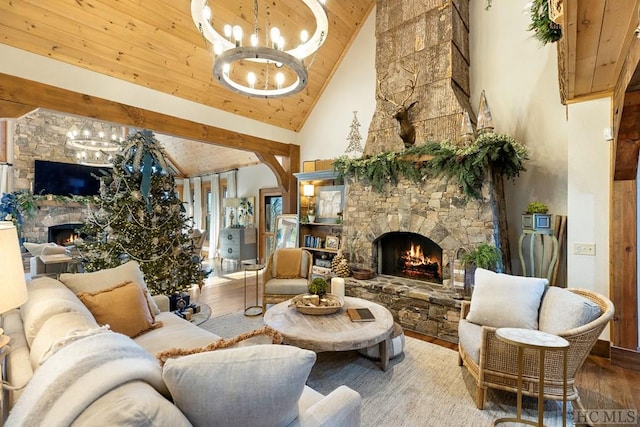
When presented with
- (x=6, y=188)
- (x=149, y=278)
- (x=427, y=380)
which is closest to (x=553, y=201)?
(x=427, y=380)

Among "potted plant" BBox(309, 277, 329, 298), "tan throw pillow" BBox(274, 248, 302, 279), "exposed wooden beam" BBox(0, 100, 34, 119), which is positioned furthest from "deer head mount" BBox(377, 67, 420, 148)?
"exposed wooden beam" BBox(0, 100, 34, 119)

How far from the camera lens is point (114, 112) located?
13.3ft

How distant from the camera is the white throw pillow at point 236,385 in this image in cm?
96

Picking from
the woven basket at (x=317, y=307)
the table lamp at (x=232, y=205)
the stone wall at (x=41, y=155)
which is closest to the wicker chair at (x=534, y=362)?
the woven basket at (x=317, y=307)

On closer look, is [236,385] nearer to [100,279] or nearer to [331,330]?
[331,330]

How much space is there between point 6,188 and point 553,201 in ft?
32.9

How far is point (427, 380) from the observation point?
2.52m

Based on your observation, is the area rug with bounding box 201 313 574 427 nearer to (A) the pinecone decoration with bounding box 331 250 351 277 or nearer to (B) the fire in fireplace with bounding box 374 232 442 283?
(B) the fire in fireplace with bounding box 374 232 442 283

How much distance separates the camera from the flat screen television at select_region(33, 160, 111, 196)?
22.9 feet

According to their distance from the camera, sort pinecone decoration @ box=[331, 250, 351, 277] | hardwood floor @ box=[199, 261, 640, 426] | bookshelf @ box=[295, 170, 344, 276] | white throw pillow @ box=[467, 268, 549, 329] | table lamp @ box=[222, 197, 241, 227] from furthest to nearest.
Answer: table lamp @ box=[222, 197, 241, 227]
bookshelf @ box=[295, 170, 344, 276]
pinecone decoration @ box=[331, 250, 351, 277]
white throw pillow @ box=[467, 268, 549, 329]
hardwood floor @ box=[199, 261, 640, 426]

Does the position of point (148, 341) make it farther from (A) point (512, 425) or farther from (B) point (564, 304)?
(B) point (564, 304)

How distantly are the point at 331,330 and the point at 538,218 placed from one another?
270cm

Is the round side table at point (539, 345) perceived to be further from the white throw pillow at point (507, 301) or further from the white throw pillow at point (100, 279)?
the white throw pillow at point (100, 279)

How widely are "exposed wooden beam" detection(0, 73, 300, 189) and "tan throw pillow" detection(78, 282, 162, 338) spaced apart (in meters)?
2.84
